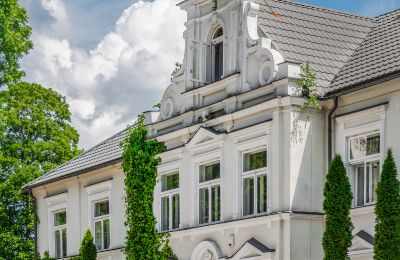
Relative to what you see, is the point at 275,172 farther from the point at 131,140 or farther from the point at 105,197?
the point at 105,197

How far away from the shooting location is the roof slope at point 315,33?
1276 inches

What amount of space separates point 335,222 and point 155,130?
9932 millimetres

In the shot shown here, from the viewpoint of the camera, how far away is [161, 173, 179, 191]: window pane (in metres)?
35.7

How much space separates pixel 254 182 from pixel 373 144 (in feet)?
13.1

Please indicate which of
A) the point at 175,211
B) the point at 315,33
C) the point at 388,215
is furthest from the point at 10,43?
the point at 388,215

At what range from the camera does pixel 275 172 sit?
101ft

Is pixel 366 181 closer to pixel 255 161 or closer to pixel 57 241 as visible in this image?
pixel 255 161

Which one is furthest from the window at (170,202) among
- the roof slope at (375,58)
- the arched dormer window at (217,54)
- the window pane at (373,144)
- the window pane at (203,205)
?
the window pane at (373,144)

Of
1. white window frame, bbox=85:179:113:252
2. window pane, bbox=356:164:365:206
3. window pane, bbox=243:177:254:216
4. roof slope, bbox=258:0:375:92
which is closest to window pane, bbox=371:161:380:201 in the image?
window pane, bbox=356:164:365:206

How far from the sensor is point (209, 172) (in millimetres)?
34031

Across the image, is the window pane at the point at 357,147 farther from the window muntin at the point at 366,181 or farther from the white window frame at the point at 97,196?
the white window frame at the point at 97,196

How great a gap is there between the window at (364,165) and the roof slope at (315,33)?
2.22 metres

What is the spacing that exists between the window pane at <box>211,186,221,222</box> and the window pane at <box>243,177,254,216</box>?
1254 millimetres

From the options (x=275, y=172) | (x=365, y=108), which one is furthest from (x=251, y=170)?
(x=365, y=108)
